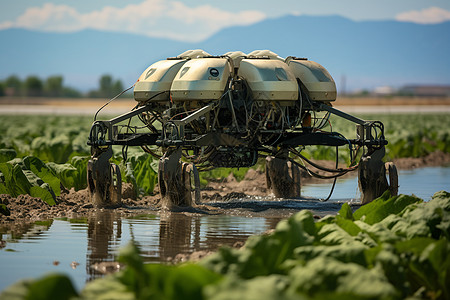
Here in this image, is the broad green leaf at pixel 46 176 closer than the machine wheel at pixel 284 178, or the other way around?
the broad green leaf at pixel 46 176

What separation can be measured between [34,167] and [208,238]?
388 cm

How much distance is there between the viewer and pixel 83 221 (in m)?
9.76

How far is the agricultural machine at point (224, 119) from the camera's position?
10461 mm

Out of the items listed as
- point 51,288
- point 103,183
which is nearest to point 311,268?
point 51,288

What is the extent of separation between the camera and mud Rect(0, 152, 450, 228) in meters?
9.91

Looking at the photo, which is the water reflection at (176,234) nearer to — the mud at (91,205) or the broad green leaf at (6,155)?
the mud at (91,205)

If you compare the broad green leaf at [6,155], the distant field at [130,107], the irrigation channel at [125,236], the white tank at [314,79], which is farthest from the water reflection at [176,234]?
the distant field at [130,107]

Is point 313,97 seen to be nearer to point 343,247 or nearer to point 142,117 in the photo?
point 142,117

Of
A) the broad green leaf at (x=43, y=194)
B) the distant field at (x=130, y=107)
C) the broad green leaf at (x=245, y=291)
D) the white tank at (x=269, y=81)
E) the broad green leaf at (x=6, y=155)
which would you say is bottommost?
the distant field at (x=130, y=107)

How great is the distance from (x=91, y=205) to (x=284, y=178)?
342cm

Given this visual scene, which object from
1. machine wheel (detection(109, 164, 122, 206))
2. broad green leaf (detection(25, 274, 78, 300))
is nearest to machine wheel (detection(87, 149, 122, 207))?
machine wheel (detection(109, 164, 122, 206))

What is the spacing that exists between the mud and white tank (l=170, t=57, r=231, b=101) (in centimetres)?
145

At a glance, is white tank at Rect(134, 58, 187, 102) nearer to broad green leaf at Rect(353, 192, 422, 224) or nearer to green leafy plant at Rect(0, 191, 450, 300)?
broad green leaf at Rect(353, 192, 422, 224)

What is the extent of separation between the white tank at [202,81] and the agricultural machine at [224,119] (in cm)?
1
